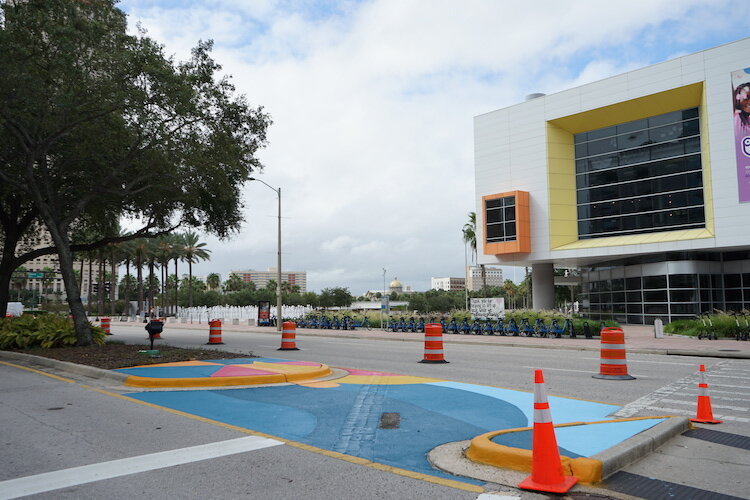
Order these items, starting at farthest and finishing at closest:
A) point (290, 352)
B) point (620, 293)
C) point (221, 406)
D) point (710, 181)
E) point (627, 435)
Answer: point (620, 293)
point (710, 181)
point (290, 352)
point (221, 406)
point (627, 435)

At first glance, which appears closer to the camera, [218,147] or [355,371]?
[355,371]

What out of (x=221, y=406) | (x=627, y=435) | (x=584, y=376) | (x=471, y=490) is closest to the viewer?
(x=471, y=490)

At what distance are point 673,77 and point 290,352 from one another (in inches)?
1333

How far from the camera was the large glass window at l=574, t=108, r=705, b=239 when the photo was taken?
3959cm

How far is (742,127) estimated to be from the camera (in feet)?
117

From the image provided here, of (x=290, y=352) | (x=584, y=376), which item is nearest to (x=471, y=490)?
(x=584, y=376)

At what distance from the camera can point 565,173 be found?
46.2m

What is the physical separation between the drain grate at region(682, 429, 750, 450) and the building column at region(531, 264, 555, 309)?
45638mm

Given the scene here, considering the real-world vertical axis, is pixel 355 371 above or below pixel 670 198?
below

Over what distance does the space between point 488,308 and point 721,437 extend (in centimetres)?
2410

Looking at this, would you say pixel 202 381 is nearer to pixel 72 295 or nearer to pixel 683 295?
pixel 72 295

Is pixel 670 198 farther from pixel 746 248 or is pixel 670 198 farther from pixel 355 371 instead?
pixel 355 371

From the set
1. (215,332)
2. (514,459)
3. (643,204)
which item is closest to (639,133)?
(643,204)

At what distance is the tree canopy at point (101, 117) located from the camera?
53.4 ft
